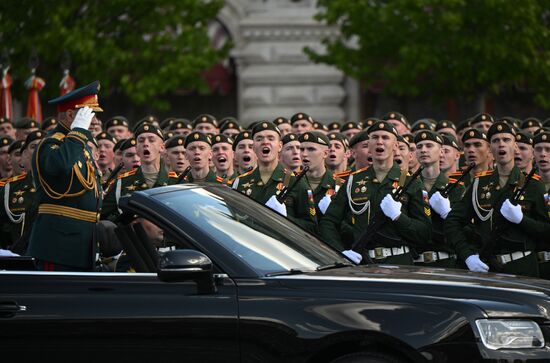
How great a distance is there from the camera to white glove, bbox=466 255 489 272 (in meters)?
11.1

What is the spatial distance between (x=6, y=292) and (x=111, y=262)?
63cm

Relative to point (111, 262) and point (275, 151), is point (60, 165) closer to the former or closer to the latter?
point (111, 262)

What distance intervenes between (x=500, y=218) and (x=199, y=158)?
332 centimetres

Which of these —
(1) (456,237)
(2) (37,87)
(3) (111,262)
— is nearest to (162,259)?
(3) (111,262)

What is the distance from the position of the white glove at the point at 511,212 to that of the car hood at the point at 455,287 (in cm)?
373

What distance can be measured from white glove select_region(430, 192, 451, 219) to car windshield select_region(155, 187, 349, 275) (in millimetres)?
4207

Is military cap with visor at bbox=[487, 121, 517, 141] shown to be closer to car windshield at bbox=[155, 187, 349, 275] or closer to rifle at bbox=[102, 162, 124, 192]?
rifle at bbox=[102, 162, 124, 192]

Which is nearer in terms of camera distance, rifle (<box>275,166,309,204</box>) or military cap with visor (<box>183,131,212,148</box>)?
rifle (<box>275,166,309,204</box>)

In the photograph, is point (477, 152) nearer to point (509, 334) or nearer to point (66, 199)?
point (66, 199)

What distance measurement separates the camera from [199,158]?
13383 mm

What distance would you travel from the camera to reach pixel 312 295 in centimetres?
691

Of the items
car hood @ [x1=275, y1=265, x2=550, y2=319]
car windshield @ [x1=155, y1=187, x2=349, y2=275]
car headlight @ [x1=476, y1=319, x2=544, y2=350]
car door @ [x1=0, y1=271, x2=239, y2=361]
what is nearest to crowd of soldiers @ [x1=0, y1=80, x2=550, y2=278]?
car windshield @ [x1=155, y1=187, x2=349, y2=275]

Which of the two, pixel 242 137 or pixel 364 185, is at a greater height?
pixel 242 137

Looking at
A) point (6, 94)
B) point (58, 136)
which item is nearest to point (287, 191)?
point (58, 136)
